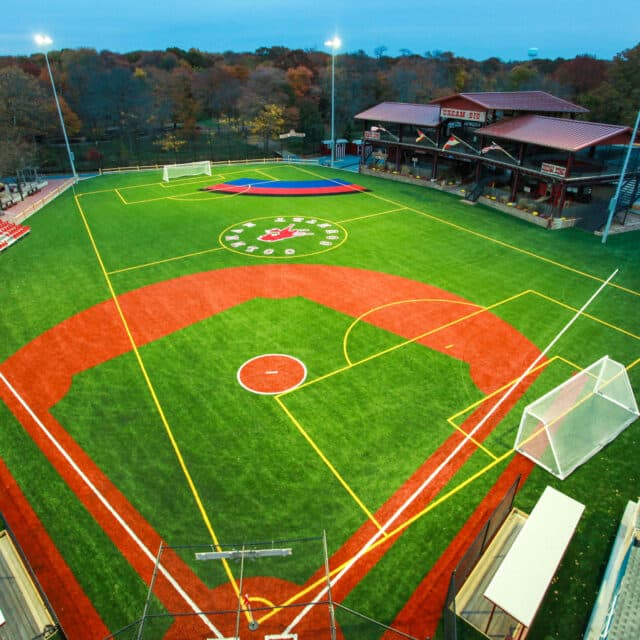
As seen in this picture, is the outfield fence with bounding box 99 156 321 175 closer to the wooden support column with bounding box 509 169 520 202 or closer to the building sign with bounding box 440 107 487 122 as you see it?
the building sign with bounding box 440 107 487 122

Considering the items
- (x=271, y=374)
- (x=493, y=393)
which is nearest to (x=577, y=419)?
(x=493, y=393)

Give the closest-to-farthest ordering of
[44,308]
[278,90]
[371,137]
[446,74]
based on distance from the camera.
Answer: [44,308]
[371,137]
[278,90]
[446,74]

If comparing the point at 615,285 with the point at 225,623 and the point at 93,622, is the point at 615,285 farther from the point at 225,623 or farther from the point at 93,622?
the point at 93,622

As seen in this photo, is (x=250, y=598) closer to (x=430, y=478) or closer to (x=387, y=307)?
(x=430, y=478)

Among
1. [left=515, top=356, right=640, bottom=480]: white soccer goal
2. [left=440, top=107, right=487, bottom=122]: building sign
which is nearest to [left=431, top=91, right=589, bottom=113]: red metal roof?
[left=440, top=107, right=487, bottom=122]: building sign

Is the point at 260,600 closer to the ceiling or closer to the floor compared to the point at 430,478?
closer to the floor

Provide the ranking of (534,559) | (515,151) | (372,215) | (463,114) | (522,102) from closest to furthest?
1. (534,559)
2. (372,215)
3. (515,151)
4. (522,102)
5. (463,114)

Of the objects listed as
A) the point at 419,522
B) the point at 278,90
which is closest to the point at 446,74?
the point at 278,90
